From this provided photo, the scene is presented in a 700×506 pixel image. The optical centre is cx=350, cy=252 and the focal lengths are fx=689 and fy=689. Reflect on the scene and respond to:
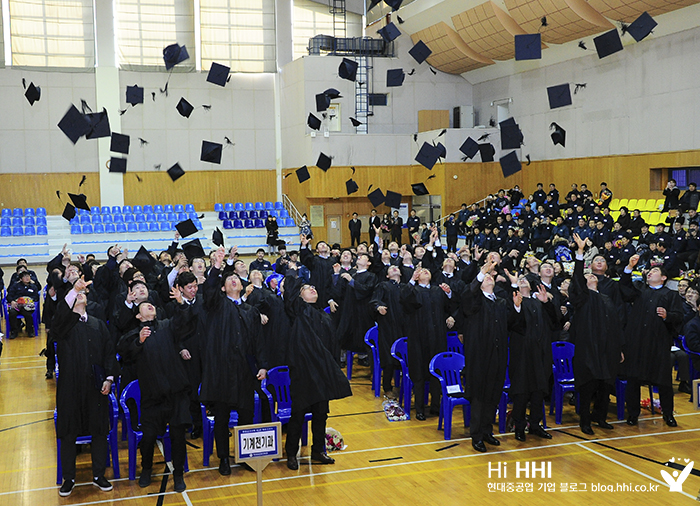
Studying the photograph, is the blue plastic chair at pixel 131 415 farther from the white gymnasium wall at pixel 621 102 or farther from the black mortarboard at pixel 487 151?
the black mortarboard at pixel 487 151

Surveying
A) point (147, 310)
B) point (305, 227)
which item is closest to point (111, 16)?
point (305, 227)

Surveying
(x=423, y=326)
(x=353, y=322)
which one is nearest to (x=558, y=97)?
(x=353, y=322)

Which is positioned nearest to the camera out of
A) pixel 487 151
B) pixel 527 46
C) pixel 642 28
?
pixel 642 28

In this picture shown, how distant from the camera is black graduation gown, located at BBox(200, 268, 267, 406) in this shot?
7254 mm

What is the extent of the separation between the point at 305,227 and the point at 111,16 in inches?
489

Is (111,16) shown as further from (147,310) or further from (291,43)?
(147,310)

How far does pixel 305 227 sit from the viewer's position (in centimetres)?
2947

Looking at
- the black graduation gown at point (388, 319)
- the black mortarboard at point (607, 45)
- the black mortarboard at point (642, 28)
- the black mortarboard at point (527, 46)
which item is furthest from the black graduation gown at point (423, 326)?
the black mortarboard at point (607, 45)

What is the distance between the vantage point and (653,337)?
8.91 metres

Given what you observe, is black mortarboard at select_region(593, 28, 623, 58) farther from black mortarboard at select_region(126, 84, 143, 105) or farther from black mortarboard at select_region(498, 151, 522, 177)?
black mortarboard at select_region(126, 84, 143, 105)

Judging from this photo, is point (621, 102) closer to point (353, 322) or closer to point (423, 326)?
point (353, 322)

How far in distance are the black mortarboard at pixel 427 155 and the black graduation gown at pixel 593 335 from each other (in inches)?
525

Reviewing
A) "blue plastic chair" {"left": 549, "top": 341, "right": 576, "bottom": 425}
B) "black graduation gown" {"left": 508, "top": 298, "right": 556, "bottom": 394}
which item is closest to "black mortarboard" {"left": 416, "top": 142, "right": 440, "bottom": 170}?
"blue plastic chair" {"left": 549, "top": 341, "right": 576, "bottom": 425}

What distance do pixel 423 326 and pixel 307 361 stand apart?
2.39 meters
